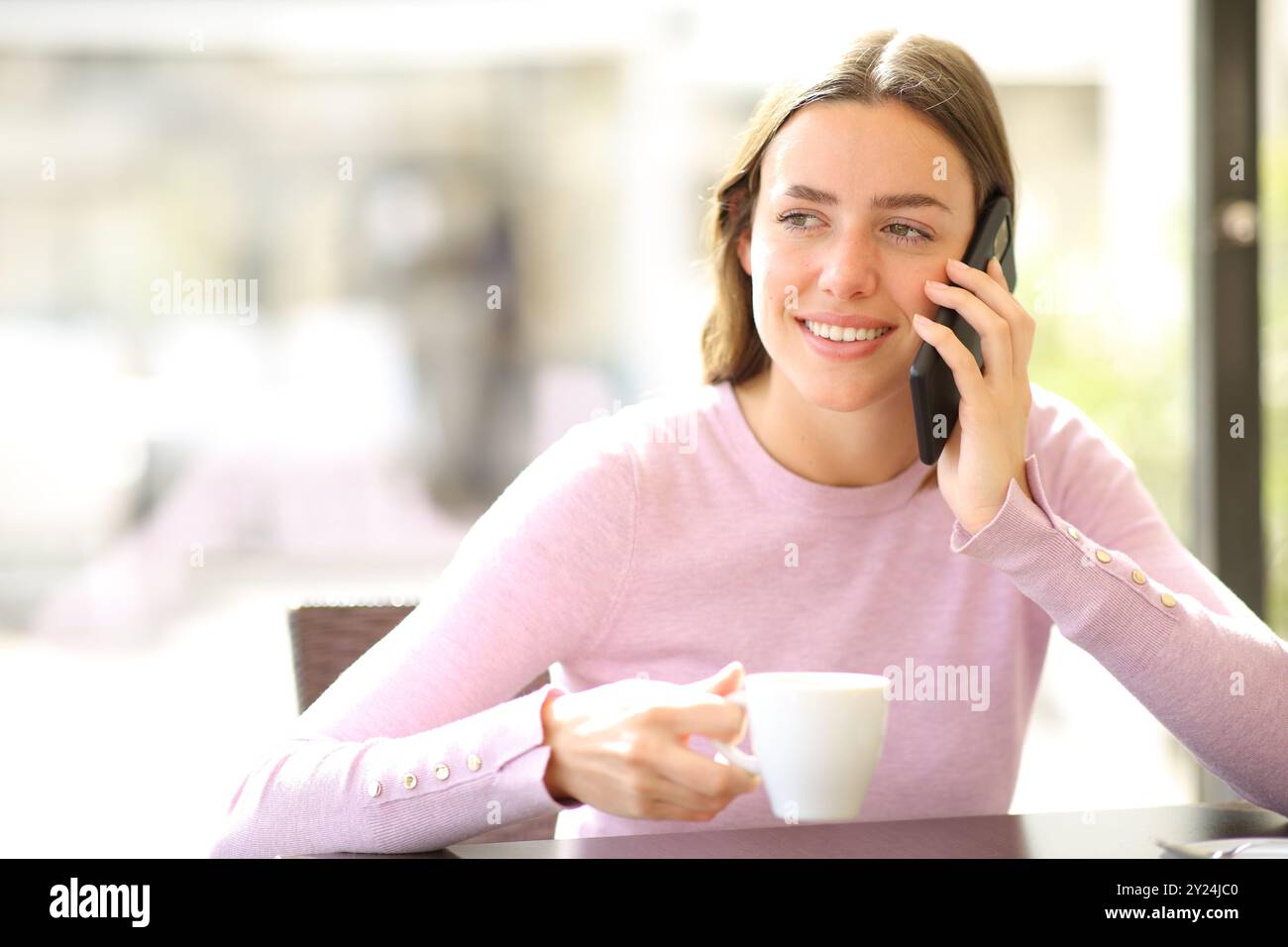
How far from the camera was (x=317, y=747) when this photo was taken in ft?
3.29

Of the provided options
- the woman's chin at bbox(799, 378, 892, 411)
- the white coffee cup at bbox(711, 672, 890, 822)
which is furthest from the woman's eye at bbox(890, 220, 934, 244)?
the white coffee cup at bbox(711, 672, 890, 822)

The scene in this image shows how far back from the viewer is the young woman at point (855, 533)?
1124mm

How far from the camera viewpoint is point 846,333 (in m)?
1.26

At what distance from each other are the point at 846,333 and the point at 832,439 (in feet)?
Answer: 0.45

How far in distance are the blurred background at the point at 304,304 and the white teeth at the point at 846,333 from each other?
5.83ft

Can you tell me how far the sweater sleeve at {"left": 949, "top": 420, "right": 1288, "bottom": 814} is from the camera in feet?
3.63

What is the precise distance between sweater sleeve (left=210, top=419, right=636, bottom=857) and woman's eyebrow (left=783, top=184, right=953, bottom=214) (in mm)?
302

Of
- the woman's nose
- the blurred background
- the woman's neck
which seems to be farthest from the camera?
the blurred background

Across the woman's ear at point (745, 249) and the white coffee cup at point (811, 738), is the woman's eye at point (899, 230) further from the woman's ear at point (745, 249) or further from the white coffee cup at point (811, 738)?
the white coffee cup at point (811, 738)

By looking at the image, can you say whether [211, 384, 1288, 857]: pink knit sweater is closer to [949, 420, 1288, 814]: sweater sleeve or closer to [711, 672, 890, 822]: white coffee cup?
[949, 420, 1288, 814]: sweater sleeve

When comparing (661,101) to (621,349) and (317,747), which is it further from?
(317,747)

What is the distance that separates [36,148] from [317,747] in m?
2.52

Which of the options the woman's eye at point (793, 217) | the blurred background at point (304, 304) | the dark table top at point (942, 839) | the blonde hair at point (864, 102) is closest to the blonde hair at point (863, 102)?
the blonde hair at point (864, 102)

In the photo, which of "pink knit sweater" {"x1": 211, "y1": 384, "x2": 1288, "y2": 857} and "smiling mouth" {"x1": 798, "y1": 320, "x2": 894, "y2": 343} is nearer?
"pink knit sweater" {"x1": 211, "y1": 384, "x2": 1288, "y2": 857}
